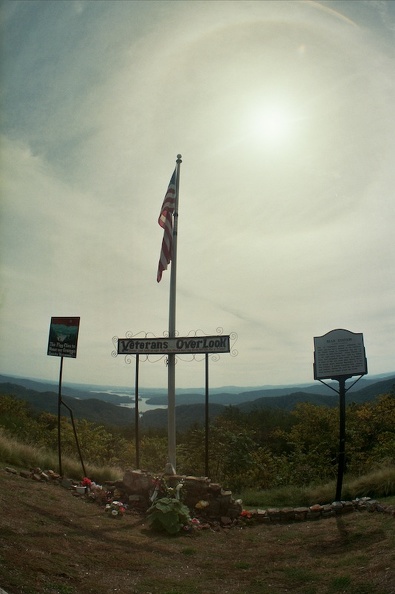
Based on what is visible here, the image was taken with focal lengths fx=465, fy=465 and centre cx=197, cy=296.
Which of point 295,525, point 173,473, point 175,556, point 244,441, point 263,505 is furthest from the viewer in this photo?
point 244,441

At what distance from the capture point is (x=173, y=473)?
10.3 m

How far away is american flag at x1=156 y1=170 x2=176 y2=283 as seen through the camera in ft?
39.2

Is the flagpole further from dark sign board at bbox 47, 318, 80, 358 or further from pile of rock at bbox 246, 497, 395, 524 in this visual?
dark sign board at bbox 47, 318, 80, 358

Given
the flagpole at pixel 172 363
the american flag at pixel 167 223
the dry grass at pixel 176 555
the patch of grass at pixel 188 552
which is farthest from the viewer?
the american flag at pixel 167 223

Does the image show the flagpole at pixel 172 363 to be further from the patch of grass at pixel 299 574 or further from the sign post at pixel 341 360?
the patch of grass at pixel 299 574

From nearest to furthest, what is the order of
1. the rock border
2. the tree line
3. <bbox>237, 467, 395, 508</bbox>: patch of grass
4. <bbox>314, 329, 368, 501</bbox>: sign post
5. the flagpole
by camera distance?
the rock border → <bbox>314, 329, 368, 501</bbox>: sign post → <bbox>237, 467, 395, 508</bbox>: patch of grass → the flagpole → the tree line

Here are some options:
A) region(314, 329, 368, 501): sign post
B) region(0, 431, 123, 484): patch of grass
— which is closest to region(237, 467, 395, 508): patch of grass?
region(314, 329, 368, 501): sign post

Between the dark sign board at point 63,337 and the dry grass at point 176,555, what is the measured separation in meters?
3.57

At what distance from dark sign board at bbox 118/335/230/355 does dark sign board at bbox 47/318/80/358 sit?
4.91ft

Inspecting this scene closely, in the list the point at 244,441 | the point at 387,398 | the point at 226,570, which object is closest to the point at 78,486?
the point at 226,570

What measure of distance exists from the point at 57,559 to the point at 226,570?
2387mm

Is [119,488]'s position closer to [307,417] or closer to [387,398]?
[307,417]

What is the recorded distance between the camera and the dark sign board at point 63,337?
39.3 feet

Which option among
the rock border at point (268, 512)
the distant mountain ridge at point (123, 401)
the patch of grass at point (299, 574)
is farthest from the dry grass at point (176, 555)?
the distant mountain ridge at point (123, 401)
